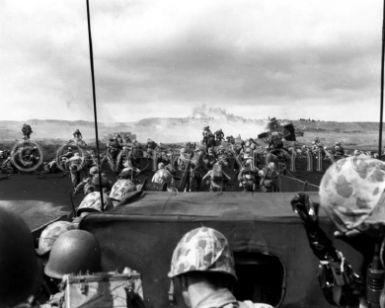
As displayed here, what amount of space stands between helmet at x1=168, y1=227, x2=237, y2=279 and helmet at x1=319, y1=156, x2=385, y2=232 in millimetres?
562

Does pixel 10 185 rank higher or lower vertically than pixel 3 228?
lower

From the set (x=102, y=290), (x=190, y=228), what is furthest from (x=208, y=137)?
(x=102, y=290)

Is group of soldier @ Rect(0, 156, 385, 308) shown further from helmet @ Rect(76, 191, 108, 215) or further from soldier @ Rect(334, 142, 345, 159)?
soldier @ Rect(334, 142, 345, 159)

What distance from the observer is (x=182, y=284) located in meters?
2.48

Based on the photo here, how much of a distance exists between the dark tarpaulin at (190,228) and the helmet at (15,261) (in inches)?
82.3

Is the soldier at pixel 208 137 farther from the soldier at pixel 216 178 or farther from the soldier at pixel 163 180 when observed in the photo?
the soldier at pixel 163 180

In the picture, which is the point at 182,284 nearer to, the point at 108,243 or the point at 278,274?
the point at 108,243

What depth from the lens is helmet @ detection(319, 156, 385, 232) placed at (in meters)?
2.31

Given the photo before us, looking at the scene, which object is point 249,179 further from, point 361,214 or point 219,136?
point 361,214

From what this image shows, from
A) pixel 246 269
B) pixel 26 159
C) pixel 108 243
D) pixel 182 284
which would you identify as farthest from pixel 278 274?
pixel 26 159

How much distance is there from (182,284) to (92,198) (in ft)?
13.0

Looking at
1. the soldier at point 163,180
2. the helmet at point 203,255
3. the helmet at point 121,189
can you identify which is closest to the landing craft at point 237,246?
the helmet at point 203,255

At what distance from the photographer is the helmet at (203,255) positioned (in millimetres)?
2416

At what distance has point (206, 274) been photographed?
2408mm
